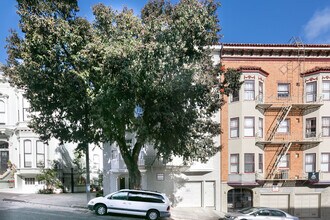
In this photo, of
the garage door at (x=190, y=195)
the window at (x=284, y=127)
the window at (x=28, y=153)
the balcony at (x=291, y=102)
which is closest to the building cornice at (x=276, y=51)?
the balcony at (x=291, y=102)

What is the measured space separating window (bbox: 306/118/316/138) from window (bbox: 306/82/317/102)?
1691 mm

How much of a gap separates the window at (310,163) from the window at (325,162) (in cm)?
69

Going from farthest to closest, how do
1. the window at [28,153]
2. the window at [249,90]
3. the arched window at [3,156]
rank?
the arched window at [3,156] < the window at [28,153] < the window at [249,90]

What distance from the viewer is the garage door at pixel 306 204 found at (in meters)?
22.8

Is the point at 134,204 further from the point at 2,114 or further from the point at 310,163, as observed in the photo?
the point at 2,114

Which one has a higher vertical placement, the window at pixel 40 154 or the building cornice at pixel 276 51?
the building cornice at pixel 276 51

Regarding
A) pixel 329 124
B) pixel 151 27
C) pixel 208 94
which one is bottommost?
pixel 329 124

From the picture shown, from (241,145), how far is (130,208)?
35.7 feet

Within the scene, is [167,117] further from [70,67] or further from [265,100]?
[265,100]

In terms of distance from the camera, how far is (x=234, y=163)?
22.7 metres

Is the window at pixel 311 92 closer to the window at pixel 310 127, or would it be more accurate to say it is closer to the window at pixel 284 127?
the window at pixel 310 127

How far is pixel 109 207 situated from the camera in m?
15.9

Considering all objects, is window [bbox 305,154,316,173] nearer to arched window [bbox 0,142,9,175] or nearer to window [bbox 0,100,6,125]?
arched window [bbox 0,142,9,175]

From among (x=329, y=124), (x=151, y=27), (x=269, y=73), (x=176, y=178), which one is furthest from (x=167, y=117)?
(x=329, y=124)
